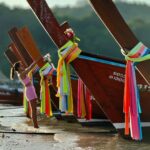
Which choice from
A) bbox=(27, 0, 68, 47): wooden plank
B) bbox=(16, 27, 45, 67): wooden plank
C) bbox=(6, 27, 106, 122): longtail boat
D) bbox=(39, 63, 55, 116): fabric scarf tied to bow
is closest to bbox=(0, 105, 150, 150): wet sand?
bbox=(6, 27, 106, 122): longtail boat

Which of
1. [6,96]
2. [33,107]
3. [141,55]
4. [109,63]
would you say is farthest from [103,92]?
[6,96]

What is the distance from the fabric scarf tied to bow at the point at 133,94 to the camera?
278 inches

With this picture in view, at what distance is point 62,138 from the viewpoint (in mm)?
9188

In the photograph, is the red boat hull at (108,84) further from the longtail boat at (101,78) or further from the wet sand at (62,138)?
the wet sand at (62,138)

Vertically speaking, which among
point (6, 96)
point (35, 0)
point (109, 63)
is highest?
point (35, 0)

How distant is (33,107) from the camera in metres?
11.0

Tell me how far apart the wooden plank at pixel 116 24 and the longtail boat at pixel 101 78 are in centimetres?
191

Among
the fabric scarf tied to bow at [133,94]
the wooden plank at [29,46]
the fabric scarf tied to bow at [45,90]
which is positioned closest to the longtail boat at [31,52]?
the wooden plank at [29,46]

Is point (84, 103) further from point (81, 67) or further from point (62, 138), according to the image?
point (81, 67)

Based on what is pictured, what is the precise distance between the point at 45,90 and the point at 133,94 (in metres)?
5.35

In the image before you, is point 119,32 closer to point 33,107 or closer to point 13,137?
point 13,137

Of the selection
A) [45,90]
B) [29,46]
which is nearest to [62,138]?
[45,90]

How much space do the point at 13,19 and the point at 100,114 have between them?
156 ft

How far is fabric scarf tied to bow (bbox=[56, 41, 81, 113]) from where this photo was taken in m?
8.81
